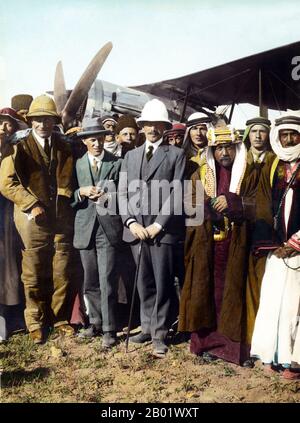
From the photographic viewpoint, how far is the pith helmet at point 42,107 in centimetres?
421

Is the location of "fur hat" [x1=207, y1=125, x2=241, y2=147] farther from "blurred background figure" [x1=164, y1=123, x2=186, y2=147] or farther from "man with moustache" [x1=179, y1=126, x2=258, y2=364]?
"blurred background figure" [x1=164, y1=123, x2=186, y2=147]

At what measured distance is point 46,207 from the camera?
4297mm

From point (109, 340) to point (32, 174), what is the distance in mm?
1709

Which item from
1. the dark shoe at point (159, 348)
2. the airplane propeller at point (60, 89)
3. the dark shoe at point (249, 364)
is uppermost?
the airplane propeller at point (60, 89)

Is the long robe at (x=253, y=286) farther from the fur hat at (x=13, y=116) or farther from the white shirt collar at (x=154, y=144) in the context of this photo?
the fur hat at (x=13, y=116)

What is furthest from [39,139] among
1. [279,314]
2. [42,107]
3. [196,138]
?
[279,314]

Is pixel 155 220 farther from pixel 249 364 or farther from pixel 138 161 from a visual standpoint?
pixel 249 364

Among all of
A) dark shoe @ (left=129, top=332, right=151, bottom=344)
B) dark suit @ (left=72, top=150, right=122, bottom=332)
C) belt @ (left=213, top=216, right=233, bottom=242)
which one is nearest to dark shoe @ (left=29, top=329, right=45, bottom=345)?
dark suit @ (left=72, top=150, right=122, bottom=332)

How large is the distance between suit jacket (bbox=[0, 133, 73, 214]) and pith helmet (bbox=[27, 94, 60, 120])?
0.70 ft

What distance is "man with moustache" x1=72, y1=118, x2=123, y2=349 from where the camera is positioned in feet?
13.8

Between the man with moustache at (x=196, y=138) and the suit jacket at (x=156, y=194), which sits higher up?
the man with moustache at (x=196, y=138)

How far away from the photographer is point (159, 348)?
4.05 meters

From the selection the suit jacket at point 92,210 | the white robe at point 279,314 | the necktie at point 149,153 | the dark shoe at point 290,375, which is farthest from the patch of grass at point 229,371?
the necktie at point 149,153
